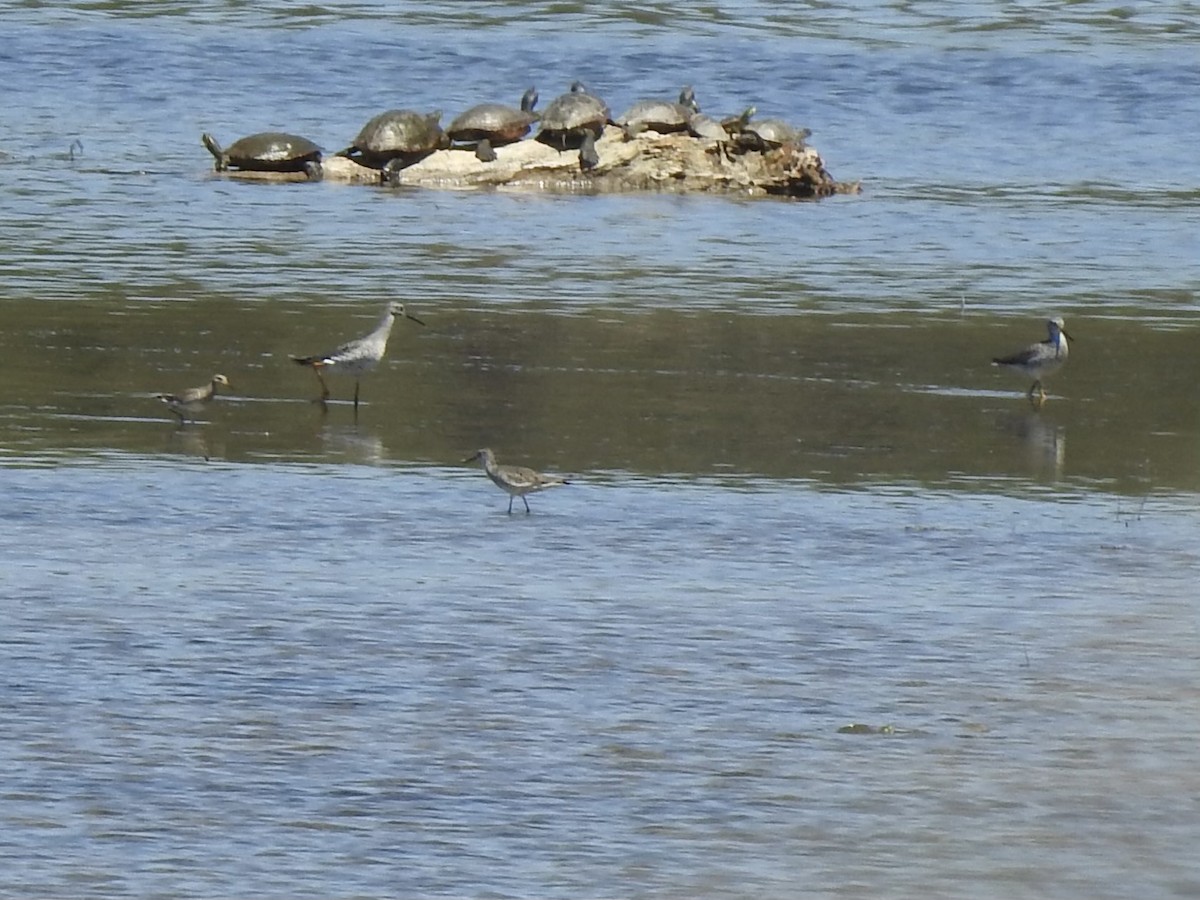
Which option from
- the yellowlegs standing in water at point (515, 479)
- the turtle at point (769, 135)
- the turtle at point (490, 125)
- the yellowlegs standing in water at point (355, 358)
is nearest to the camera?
the yellowlegs standing in water at point (515, 479)

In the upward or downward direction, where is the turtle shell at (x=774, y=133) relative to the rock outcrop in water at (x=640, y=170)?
upward

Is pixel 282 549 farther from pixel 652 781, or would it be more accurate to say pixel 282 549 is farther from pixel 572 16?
pixel 572 16

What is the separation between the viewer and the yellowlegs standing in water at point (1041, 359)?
1527cm

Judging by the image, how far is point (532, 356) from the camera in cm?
1633

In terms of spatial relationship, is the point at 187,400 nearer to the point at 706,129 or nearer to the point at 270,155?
the point at 270,155

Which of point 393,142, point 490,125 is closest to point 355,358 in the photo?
point 393,142

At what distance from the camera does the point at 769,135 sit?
27.8 meters

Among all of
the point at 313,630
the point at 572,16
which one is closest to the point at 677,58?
the point at 572,16

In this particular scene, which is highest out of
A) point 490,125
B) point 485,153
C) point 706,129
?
point 706,129

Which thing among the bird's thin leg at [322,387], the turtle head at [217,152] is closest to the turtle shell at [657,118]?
the turtle head at [217,152]

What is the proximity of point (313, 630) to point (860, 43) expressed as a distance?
120 feet

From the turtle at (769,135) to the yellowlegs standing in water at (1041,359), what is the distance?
1229cm

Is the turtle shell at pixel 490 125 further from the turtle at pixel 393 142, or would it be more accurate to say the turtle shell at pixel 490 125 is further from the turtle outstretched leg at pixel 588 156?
the turtle outstretched leg at pixel 588 156

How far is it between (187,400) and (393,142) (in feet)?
50.1
